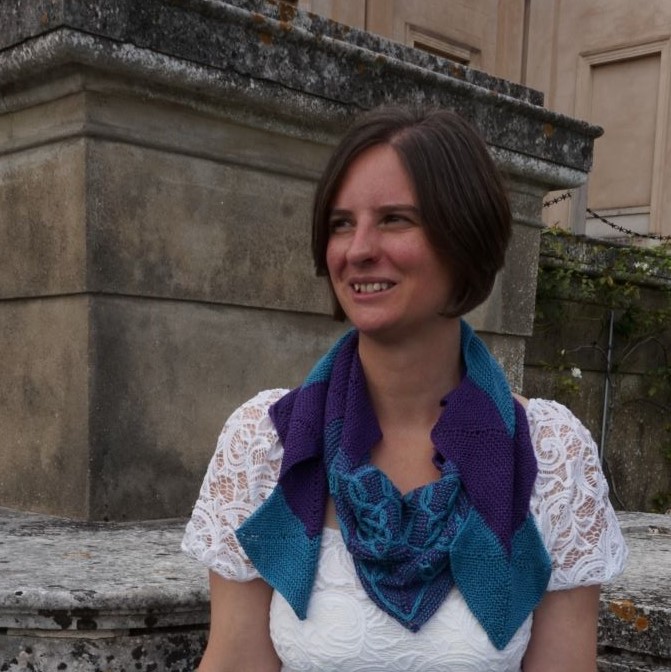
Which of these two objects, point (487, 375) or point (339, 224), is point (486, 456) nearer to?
point (487, 375)

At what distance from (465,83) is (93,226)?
1.18 meters

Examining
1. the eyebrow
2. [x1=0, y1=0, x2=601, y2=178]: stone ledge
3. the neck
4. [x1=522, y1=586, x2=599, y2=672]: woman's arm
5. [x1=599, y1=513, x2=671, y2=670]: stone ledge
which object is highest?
[x1=0, y1=0, x2=601, y2=178]: stone ledge

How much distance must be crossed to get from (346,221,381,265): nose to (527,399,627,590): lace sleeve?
387 mm

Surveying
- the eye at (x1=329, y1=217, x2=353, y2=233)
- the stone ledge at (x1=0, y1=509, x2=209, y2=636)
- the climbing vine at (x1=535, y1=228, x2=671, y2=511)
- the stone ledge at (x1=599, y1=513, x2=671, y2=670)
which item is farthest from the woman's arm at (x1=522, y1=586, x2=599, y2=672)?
the climbing vine at (x1=535, y1=228, x2=671, y2=511)

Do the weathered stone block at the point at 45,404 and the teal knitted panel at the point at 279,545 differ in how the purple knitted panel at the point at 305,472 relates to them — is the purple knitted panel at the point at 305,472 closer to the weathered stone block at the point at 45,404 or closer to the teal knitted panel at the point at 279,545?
the teal knitted panel at the point at 279,545

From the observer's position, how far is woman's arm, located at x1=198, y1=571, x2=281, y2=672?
1546 millimetres

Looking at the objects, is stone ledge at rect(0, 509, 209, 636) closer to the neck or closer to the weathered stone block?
the weathered stone block

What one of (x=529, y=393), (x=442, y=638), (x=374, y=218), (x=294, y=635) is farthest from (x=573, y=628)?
(x=529, y=393)

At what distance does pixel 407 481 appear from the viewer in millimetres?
1521

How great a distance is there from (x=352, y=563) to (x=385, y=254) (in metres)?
0.48

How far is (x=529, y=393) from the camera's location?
3.84 m

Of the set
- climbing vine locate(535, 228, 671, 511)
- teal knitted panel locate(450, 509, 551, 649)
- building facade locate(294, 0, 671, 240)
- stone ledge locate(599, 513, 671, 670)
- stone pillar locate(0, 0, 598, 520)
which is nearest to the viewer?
teal knitted panel locate(450, 509, 551, 649)

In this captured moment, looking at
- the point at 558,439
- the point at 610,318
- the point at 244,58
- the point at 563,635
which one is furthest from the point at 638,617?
the point at 610,318

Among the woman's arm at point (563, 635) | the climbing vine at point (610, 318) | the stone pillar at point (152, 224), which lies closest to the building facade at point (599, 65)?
the climbing vine at point (610, 318)
